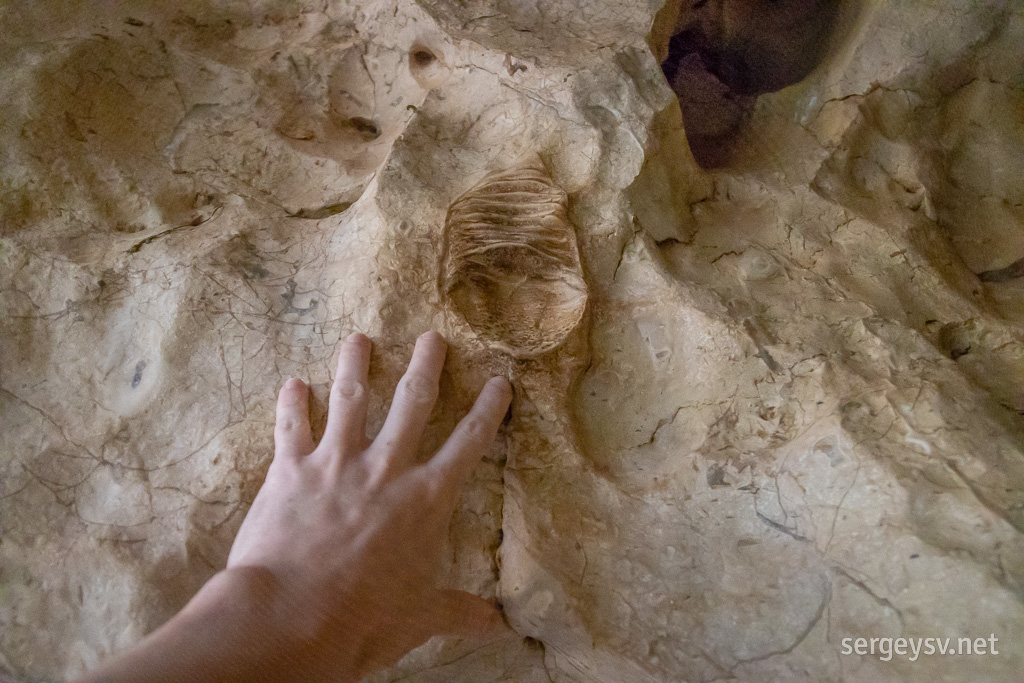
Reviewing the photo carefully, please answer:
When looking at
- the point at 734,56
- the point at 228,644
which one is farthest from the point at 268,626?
the point at 734,56

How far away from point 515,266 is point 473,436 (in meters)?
0.33

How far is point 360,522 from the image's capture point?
1055 mm

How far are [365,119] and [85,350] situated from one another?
2.62 feet

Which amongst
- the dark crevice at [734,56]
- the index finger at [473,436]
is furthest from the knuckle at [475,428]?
the dark crevice at [734,56]

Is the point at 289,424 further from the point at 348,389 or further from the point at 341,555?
the point at 341,555

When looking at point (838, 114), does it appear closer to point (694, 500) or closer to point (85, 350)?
point (694, 500)

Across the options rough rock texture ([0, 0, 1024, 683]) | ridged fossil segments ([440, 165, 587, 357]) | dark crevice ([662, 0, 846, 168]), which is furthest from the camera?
dark crevice ([662, 0, 846, 168])

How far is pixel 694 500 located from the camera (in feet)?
4.00

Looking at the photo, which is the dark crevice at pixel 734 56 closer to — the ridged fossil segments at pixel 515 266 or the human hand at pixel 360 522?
the ridged fossil segments at pixel 515 266

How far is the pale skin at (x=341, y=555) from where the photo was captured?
35.4 inches

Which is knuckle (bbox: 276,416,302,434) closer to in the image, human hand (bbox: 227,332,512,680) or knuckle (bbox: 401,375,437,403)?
human hand (bbox: 227,332,512,680)

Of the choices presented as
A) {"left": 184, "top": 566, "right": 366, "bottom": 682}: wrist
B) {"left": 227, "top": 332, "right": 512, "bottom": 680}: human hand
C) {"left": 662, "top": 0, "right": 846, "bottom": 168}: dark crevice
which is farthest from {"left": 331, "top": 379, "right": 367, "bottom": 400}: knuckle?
{"left": 662, "top": 0, "right": 846, "bottom": 168}: dark crevice

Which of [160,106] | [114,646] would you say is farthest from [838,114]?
[114,646]

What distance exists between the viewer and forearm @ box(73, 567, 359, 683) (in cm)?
83
